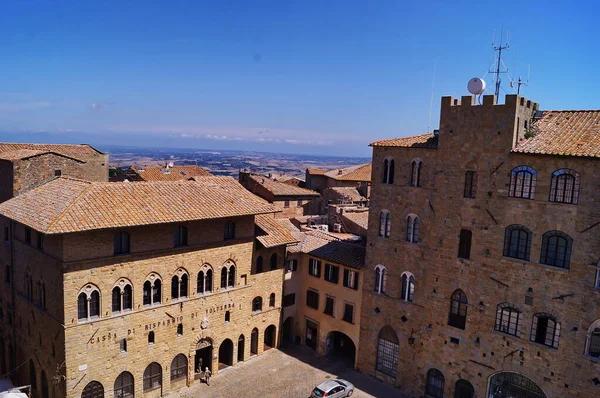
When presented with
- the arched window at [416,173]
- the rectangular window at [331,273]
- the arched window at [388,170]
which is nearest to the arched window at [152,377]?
the rectangular window at [331,273]

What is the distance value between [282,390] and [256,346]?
5.71 m

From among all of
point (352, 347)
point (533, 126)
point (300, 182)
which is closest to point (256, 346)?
point (352, 347)

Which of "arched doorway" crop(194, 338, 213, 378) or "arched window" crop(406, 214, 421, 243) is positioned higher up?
"arched window" crop(406, 214, 421, 243)

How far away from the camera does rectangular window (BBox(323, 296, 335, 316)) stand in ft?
124

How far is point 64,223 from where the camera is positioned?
83.2ft

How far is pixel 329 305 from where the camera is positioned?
125 ft

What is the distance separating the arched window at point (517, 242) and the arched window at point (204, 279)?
19.7 m

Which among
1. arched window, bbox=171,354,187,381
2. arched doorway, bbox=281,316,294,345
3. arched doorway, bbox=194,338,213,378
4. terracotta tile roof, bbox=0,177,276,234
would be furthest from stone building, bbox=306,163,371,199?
arched window, bbox=171,354,187,381

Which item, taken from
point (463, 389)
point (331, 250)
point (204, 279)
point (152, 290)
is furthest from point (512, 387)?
point (152, 290)

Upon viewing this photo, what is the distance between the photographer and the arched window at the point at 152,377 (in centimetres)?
3081

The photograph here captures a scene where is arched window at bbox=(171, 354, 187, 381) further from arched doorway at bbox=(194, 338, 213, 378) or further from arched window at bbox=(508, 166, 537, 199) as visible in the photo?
arched window at bbox=(508, 166, 537, 199)

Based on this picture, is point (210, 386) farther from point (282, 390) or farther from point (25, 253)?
point (25, 253)

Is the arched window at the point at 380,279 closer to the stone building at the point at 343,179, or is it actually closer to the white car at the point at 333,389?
the white car at the point at 333,389

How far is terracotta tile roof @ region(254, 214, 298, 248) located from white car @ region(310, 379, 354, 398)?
1064cm
